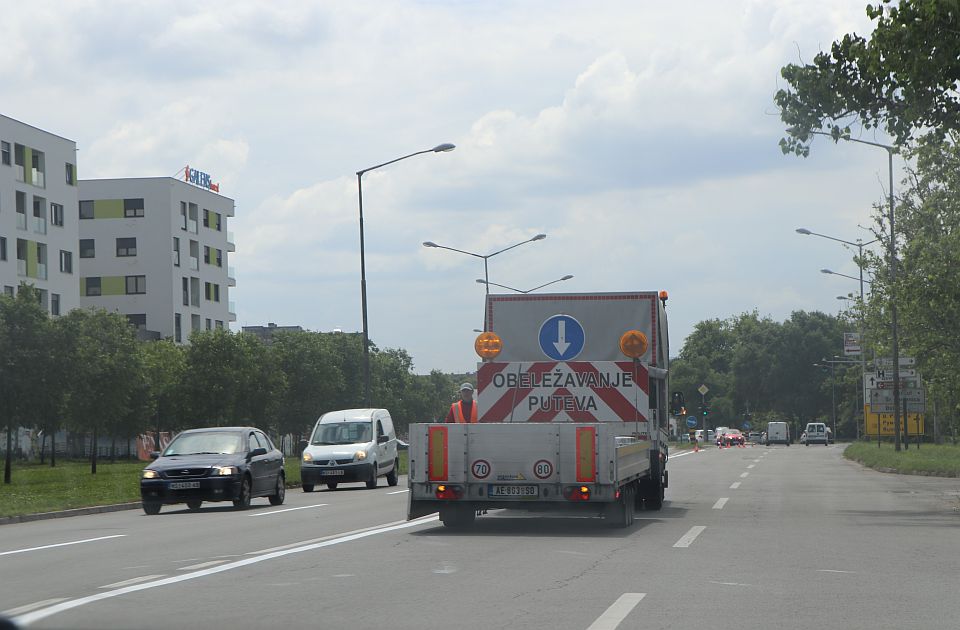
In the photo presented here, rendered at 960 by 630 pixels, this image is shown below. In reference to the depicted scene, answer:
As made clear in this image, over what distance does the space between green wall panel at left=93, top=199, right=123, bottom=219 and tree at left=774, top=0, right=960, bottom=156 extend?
78723 millimetres

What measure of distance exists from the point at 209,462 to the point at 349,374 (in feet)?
252

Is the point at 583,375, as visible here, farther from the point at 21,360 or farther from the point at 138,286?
the point at 138,286

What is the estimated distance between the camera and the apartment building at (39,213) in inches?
2933

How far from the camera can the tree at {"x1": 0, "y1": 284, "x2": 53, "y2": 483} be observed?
4303 centimetres

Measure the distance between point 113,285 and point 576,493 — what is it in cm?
8389

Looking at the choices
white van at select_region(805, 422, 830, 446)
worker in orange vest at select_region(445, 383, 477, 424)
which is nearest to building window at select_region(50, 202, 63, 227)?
white van at select_region(805, 422, 830, 446)

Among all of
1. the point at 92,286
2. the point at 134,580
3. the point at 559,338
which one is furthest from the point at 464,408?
the point at 92,286

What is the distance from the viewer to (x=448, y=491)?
16266mm

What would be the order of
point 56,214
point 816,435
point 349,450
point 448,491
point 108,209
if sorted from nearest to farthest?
point 448,491
point 349,450
point 56,214
point 108,209
point 816,435

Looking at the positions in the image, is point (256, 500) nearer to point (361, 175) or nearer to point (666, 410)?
point (666, 410)

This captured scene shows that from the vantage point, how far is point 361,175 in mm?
45094

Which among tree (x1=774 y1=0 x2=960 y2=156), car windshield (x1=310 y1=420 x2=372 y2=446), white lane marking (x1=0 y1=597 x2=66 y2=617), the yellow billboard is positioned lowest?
the yellow billboard

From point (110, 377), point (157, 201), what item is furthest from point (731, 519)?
point (157, 201)

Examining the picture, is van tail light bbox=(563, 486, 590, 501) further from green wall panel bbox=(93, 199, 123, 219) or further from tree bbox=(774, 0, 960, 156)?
green wall panel bbox=(93, 199, 123, 219)
